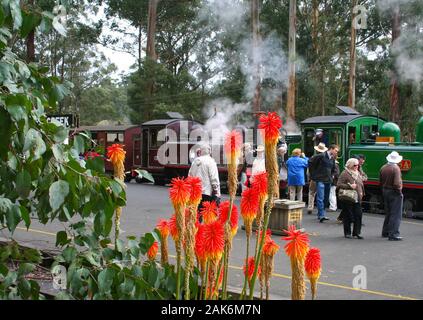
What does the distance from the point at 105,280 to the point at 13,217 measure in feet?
1.66

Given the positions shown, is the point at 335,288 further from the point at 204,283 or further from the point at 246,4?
the point at 246,4

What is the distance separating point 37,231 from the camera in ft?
32.4

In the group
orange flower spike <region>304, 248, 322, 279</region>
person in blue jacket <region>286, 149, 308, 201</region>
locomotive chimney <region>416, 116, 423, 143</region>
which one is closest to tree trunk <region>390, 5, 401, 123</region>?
locomotive chimney <region>416, 116, 423, 143</region>

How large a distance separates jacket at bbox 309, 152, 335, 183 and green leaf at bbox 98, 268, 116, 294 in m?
10.3

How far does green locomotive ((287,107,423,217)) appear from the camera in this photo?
536 inches

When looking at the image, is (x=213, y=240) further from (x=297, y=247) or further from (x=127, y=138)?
(x=127, y=138)

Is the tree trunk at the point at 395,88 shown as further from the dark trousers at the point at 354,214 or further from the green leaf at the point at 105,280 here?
the green leaf at the point at 105,280

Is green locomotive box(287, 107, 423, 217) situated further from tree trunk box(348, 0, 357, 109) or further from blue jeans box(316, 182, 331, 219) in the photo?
tree trunk box(348, 0, 357, 109)

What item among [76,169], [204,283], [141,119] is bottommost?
[204,283]

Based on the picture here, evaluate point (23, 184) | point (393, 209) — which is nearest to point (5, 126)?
point (23, 184)

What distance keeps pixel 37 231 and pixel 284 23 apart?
2520 cm

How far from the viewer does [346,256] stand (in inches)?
325

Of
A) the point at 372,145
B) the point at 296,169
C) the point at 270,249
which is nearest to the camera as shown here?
the point at 270,249
